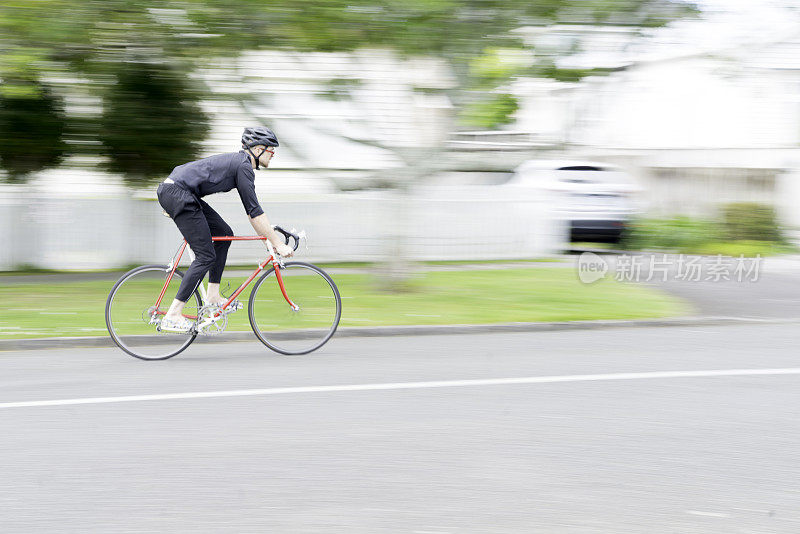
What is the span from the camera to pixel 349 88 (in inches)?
453

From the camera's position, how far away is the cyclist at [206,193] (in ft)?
24.4

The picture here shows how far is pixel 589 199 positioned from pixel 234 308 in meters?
9.28

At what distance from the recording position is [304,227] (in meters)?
15.1

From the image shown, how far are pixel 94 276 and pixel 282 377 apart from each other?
7.15 m

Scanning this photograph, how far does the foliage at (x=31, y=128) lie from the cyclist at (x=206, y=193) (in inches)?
222

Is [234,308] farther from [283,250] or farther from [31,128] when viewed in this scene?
[31,128]

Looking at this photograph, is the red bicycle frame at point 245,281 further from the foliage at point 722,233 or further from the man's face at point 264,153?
the foliage at point 722,233

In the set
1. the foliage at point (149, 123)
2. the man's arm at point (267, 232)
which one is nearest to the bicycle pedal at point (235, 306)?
the man's arm at point (267, 232)

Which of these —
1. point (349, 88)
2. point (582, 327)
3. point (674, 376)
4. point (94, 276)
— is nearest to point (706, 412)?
point (674, 376)

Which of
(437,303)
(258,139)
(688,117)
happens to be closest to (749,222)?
(688,117)

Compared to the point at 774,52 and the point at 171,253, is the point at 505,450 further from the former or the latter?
the point at 171,253

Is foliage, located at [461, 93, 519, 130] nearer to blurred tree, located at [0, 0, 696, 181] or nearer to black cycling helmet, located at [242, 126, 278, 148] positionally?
blurred tree, located at [0, 0, 696, 181]

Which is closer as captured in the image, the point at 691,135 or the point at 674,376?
the point at 674,376

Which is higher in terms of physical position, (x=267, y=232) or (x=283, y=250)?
(x=267, y=232)
